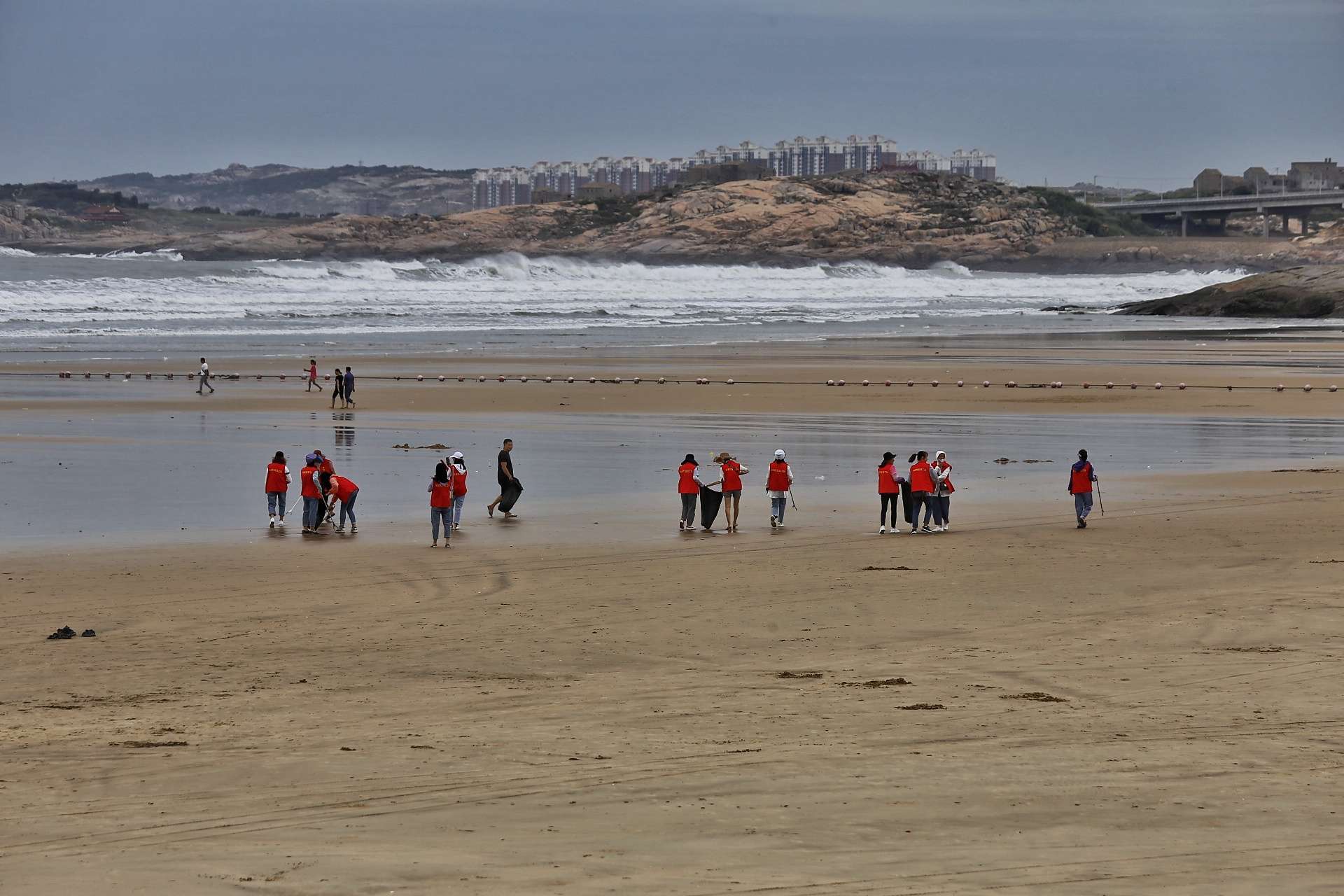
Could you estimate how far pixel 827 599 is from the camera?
1338 centimetres

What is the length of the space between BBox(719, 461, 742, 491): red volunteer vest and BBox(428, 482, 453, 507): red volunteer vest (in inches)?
123

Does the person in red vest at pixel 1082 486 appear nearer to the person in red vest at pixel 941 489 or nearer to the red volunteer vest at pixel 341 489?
the person in red vest at pixel 941 489

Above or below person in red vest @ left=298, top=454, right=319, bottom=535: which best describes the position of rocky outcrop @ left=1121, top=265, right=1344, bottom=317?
above

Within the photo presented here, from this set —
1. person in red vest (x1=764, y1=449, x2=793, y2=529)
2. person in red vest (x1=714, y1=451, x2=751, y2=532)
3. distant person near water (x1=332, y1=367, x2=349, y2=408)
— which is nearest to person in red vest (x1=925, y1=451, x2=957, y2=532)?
person in red vest (x1=764, y1=449, x2=793, y2=529)

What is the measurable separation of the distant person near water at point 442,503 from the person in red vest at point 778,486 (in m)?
3.44

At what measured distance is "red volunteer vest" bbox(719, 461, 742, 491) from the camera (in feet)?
57.1

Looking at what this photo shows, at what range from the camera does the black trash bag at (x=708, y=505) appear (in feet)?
57.0

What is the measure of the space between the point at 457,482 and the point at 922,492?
490 cm

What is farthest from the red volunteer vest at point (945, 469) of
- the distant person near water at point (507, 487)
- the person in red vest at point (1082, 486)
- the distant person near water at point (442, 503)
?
the distant person near water at point (442, 503)

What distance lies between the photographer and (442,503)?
52.3ft

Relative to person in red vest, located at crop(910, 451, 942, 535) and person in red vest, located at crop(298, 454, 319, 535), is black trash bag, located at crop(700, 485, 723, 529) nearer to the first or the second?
person in red vest, located at crop(910, 451, 942, 535)

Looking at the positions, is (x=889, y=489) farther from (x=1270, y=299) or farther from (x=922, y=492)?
(x=1270, y=299)

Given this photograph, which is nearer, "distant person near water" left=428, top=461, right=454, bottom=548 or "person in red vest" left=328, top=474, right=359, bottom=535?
"distant person near water" left=428, top=461, right=454, bottom=548

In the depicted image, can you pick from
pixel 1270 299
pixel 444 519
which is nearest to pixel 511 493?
pixel 444 519
